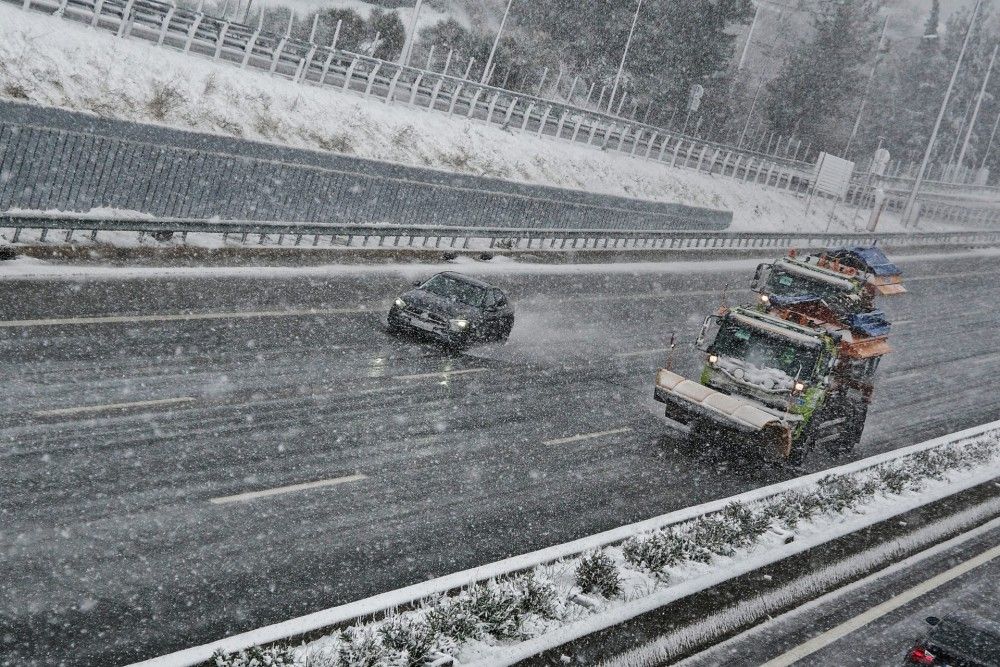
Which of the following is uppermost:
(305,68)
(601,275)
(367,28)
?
(367,28)

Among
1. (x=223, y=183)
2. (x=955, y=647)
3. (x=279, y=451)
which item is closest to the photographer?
(x=955, y=647)

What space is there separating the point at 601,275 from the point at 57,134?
16416 millimetres

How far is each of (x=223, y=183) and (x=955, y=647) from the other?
2020 cm

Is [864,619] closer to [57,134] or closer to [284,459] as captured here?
[284,459]

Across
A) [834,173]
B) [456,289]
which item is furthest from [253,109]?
[834,173]

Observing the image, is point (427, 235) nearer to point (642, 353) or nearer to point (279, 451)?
point (642, 353)

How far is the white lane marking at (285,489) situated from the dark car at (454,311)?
697 cm

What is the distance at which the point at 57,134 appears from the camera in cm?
2142

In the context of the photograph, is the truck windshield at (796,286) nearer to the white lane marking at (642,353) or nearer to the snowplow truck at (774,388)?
the snowplow truck at (774,388)

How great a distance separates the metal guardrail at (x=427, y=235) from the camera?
20.9 metres

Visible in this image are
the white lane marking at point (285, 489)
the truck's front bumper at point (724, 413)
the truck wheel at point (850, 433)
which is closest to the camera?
the white lane marking at point (285, 489)

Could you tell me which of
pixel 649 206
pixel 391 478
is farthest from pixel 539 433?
pixel 649 206

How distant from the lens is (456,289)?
21781 mm

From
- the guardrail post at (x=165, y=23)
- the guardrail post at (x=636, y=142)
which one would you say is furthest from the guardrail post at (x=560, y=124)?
the guardrail post at (x=165, y=23)
